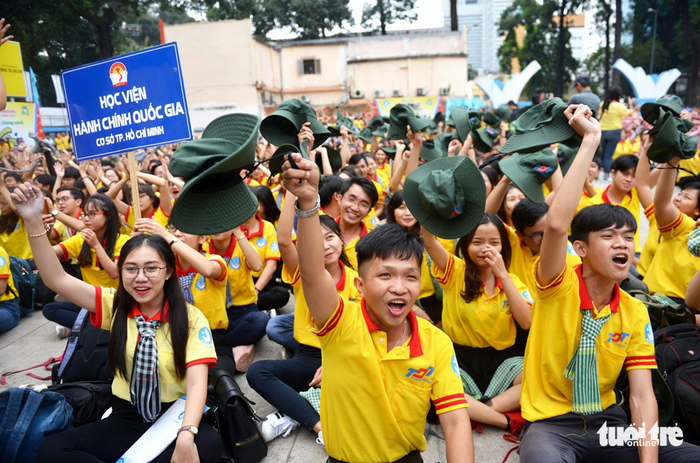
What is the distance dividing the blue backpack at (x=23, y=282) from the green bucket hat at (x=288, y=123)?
4174 millimetres

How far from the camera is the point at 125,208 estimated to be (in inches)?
210

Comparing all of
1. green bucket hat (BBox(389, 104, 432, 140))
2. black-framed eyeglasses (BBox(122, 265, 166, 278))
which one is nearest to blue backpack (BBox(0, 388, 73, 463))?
black-framed eyeglasses (BBox(122, 265, 166, 278))

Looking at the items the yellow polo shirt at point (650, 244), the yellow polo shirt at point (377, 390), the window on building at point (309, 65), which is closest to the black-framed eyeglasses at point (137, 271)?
the yellow polo shirt at point (377, 390)

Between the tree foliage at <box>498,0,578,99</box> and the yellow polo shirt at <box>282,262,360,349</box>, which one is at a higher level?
the tree foliage at <box>498,0,578,99</box>

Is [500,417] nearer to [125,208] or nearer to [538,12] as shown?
[125,208]

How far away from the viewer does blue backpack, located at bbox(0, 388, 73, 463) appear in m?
2.43

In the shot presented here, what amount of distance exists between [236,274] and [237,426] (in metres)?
1.49

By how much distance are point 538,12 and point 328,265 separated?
3705 cm

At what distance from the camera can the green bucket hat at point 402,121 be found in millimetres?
4621

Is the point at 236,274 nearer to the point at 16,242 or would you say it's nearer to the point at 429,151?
the point at 429,151

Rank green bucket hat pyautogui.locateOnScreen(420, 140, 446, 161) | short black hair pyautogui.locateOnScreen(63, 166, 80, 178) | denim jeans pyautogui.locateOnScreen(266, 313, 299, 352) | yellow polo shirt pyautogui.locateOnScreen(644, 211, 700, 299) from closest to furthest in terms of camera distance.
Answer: yellow polo shirt pyautogui.locateOnScreen(644, 211, 700, 299) < denim jeans pyautogui.locateOnScreen(266, 313, 299, 352) < green bucket hat pyautogui.locateOnScreen(420, 140, 446, 161) < short black hair pyautogui.locateOnScreen(63, 166, 80, 178)

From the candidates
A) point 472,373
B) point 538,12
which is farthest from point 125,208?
point 538,12

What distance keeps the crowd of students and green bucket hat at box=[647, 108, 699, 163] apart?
130 mm

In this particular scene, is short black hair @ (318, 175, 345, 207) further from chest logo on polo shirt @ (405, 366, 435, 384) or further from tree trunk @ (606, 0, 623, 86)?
tree trunk @ (606, 0, 623, 86)
